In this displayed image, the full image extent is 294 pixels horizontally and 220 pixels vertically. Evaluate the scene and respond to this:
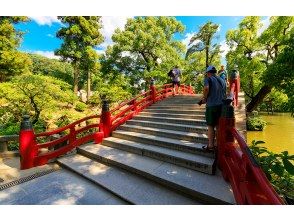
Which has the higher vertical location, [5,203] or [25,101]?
[25,101]

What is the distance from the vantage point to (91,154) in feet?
19.4

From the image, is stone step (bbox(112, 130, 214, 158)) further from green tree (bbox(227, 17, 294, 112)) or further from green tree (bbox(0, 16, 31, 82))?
green tree (bbox(0, 16, 31, 82))

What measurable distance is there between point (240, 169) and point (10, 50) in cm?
2235

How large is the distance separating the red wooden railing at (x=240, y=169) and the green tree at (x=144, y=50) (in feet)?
57.2

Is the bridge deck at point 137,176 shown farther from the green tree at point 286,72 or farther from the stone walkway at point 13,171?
the green tree at point 286,72

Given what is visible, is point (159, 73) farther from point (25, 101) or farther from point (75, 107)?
point (25, 101)

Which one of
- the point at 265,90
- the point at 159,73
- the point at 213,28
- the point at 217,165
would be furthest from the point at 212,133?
the point at 213,28

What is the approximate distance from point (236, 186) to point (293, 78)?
5.87 metres

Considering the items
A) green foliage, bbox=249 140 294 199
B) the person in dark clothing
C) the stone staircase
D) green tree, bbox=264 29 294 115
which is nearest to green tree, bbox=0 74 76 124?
the stone staircase

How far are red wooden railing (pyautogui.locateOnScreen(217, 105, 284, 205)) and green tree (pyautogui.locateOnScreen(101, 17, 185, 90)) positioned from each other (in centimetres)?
1744

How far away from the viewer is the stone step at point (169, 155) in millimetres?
4422

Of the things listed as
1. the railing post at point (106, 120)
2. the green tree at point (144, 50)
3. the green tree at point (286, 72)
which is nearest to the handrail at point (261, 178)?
the railing post at point (106, 120)

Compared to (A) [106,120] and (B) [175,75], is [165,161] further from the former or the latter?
(B) [175,75]

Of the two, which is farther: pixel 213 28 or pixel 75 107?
pixel 213 28
